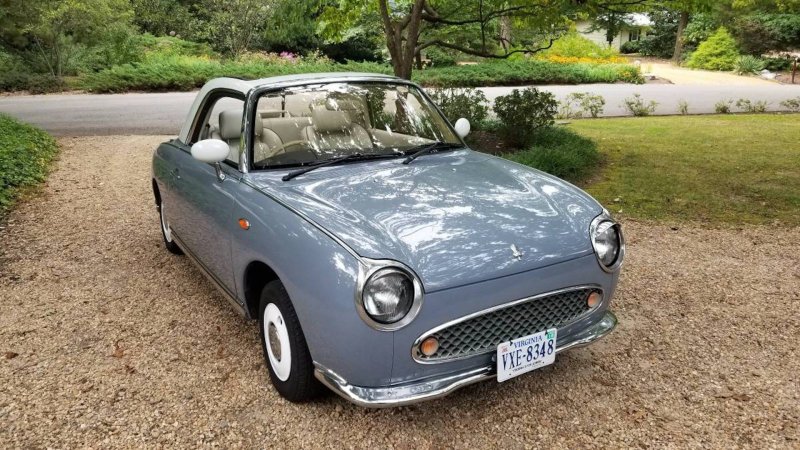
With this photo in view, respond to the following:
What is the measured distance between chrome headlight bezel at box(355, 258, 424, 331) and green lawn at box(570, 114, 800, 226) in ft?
13.9

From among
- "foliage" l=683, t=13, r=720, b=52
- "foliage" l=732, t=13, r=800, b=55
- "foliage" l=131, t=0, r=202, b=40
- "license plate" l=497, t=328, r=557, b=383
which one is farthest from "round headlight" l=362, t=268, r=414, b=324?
"foliage" l=683, t=13, r=720, b=52

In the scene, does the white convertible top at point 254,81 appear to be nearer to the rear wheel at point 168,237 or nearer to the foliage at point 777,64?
the rear wheel at point 168,237

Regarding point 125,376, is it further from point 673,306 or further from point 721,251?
point 721,251

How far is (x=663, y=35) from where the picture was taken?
123ft

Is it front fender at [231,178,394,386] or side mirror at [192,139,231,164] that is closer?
front fender at [231,178,394,386]

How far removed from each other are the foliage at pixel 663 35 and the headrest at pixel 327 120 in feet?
129

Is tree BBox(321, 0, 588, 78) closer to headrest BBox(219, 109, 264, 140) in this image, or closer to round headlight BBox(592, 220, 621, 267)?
headrest BBox(219, 109, 264, 140)

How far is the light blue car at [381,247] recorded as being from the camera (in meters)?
2.20

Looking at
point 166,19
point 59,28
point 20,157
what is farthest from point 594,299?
point 166,19

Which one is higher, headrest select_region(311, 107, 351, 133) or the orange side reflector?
headrest select_region(311, 107, 351, 133)

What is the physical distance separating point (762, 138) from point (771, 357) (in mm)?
8223

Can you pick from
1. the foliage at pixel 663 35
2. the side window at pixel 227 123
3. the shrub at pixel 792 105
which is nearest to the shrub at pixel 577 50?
the foliage at pixel 663 35

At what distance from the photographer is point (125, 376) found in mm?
2992

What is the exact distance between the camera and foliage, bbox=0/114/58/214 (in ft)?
21.6
